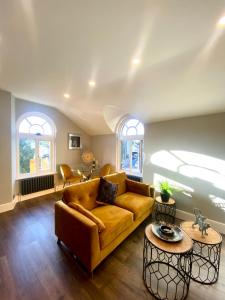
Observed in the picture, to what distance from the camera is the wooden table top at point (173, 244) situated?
1472mm

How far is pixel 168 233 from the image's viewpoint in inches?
66.6

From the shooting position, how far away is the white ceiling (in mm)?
1269

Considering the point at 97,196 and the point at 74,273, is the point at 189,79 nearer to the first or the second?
the point at 97,196

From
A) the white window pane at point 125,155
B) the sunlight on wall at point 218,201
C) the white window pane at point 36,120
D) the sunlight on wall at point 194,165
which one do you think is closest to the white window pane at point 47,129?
the white window pane at point 36,120

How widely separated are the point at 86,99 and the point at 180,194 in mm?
3215

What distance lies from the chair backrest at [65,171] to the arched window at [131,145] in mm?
Result: 1819

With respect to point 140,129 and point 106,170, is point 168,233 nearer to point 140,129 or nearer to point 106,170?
point 140,129

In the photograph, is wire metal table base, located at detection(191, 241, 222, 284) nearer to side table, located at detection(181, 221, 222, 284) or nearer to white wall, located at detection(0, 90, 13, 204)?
side table, located at detection(181, 221, 222, 284)

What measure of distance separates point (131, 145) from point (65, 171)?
2.39 metres

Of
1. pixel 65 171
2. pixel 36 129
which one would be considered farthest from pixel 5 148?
pixel 65 171

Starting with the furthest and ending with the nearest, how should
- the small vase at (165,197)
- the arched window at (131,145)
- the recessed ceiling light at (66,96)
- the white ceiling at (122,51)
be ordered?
the arched window at (131,145), the recessed ceiling light at (66,96), the small vase at (165,197), the white ceiling at (122,51)

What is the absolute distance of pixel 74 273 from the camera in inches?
69.4

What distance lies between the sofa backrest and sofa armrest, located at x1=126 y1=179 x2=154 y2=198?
3.14 ft

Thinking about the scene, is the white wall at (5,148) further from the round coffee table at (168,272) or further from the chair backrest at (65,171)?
the round coffee table at (168,272)
